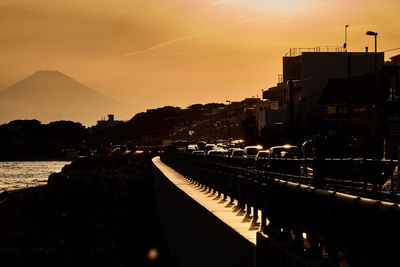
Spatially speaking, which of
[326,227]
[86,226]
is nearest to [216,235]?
[326,227]

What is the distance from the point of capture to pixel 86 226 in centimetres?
5662

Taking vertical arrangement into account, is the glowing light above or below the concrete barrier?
below

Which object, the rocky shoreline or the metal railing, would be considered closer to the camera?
the metal railing

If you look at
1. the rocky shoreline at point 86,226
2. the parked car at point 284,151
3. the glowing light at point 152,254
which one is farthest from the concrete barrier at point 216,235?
the parked car at point 284,151

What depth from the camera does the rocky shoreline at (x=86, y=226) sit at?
3803 centimetres

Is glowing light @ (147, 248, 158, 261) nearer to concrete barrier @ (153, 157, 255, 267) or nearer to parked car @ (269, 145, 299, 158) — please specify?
parked car @ (269, 145, 299, 158)

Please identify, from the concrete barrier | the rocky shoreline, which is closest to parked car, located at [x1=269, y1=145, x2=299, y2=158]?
the rocky shoreline

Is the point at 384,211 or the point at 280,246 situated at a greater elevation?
the point at 384,211

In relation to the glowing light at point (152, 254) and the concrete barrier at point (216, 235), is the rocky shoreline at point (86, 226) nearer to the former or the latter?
the glowing light at point (152, 254)

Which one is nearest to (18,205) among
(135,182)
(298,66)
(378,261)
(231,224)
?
(135,182)

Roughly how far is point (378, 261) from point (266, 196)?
15.1 ft

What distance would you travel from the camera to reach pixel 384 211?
4988mm

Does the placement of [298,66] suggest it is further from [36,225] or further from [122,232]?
[122,232]

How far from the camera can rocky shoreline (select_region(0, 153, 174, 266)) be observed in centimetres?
3803
